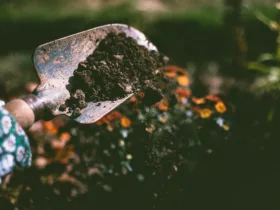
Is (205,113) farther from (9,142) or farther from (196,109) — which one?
(9,142)

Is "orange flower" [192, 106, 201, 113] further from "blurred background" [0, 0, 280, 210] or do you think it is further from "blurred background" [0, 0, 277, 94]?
"blurred background" [0, 0, 277, 94]

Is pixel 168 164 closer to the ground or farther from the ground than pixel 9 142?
closer to the ground

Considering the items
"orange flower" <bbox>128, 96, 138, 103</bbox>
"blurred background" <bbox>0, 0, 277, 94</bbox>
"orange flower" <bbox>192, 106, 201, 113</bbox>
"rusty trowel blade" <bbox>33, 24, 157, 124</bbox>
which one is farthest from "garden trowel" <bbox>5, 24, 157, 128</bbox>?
"blurred background" <bbox>0, 0, 277, 94</bbox>

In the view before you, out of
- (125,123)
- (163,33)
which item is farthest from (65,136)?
(163,33)

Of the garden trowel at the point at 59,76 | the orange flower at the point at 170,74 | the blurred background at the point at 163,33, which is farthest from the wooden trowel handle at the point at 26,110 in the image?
the blurred background at the point at 163,33

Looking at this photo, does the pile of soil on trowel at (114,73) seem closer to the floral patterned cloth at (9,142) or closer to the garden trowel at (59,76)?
the garden trowel at (59,76)

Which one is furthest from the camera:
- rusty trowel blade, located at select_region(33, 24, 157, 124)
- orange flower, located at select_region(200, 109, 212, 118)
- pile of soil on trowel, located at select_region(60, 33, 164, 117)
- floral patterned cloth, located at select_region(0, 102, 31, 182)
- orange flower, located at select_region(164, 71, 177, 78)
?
orange flower, located at select_region(164, 71, 177, 78)
